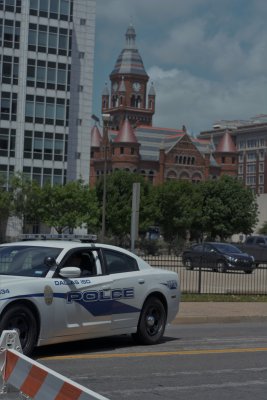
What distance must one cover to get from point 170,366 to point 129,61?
16721 centimetres

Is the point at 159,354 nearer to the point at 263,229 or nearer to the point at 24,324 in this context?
the point at 24,324

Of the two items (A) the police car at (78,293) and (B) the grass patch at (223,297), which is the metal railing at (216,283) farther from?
(A) the police car at (78,293)

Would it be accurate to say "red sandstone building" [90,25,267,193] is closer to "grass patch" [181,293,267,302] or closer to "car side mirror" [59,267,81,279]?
Result: "grass patch" [181,293,267,302]

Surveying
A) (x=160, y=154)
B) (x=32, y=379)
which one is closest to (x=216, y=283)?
(x=32, y=379)

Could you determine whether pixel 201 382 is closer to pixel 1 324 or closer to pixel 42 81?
pixel 1 324

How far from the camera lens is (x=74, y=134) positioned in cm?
9300

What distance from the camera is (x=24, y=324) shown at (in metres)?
10.4

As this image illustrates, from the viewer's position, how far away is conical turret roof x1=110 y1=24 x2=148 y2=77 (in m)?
175

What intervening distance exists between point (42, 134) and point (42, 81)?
5833 mm

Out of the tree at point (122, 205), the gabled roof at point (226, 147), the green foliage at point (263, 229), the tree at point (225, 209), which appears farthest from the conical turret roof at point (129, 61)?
the tree at point (122, 205)

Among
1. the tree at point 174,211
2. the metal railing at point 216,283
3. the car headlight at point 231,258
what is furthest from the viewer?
the tree at point 174,211

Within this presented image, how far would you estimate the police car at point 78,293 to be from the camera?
34.1ft

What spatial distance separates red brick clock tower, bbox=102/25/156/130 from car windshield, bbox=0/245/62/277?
161769 millimetres

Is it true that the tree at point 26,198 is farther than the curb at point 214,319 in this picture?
Yes
